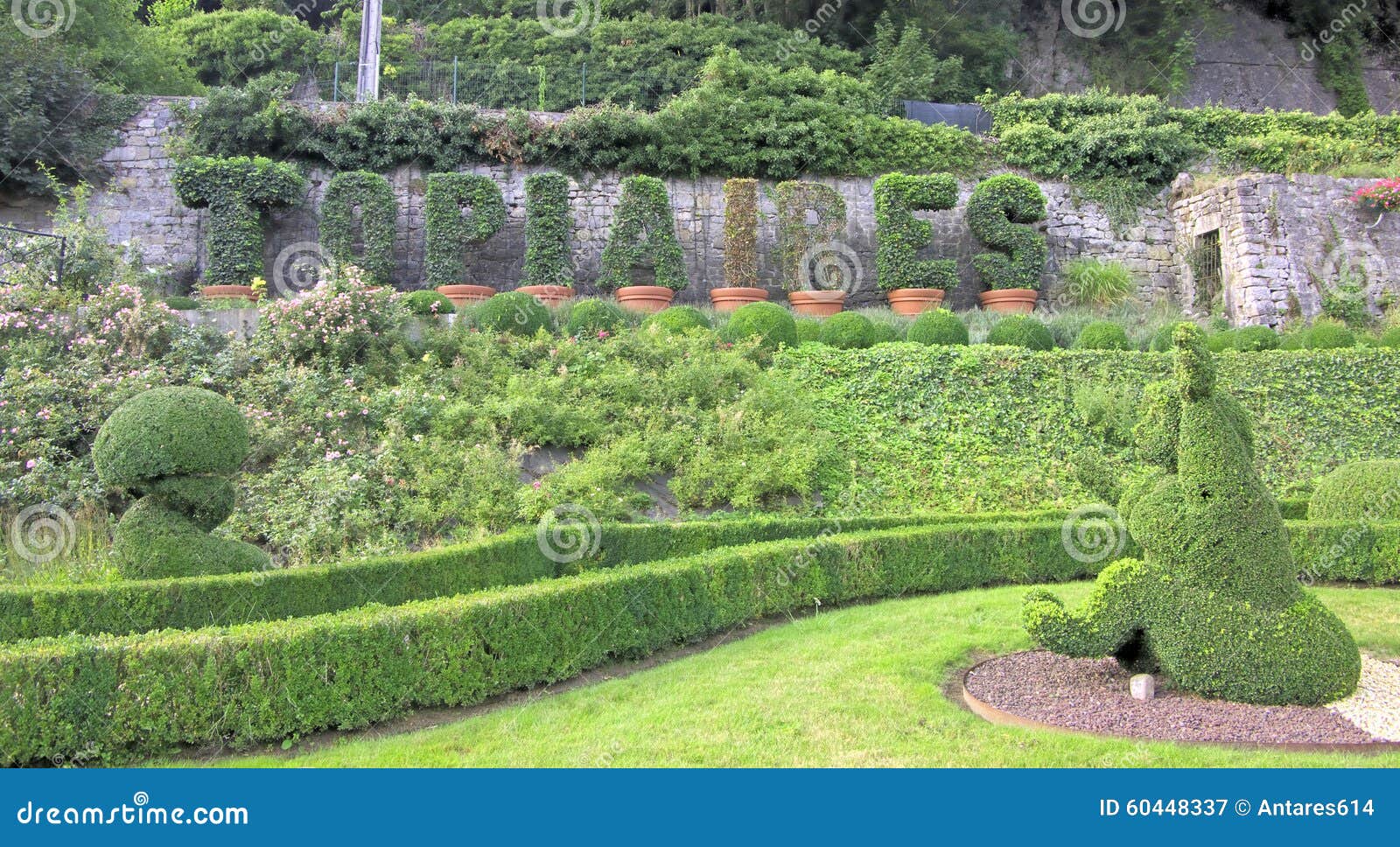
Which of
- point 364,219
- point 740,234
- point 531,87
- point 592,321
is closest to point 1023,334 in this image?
point 740,234

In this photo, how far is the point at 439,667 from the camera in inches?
188

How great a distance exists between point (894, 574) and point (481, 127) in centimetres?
1090

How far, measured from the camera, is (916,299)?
46.2ft

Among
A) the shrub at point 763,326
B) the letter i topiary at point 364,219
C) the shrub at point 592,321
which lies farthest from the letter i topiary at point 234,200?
the shrub at point 763,326

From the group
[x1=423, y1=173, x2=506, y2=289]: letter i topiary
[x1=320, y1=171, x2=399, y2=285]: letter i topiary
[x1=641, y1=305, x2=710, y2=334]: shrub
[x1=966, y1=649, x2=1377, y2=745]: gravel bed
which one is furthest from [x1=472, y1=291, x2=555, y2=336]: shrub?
[x1=966, y1=649, x2=1377, y2=745]: gravel bed

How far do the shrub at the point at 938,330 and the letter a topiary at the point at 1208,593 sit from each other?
6.78 meters

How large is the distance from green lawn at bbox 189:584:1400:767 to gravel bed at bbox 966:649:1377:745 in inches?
5.7

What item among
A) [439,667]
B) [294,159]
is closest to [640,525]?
[439,667]

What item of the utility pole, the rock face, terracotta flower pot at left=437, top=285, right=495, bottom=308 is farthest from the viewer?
the utility pole

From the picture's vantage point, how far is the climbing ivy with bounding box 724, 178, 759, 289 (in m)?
14.8

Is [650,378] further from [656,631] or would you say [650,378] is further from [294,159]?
[294,159]

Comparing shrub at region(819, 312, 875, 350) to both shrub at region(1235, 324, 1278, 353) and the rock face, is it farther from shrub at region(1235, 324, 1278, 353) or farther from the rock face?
shrub at region(1235, 324, 1278, 353)

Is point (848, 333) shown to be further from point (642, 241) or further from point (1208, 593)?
point (1208, 593)

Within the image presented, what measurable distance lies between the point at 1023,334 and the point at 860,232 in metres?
4.89
